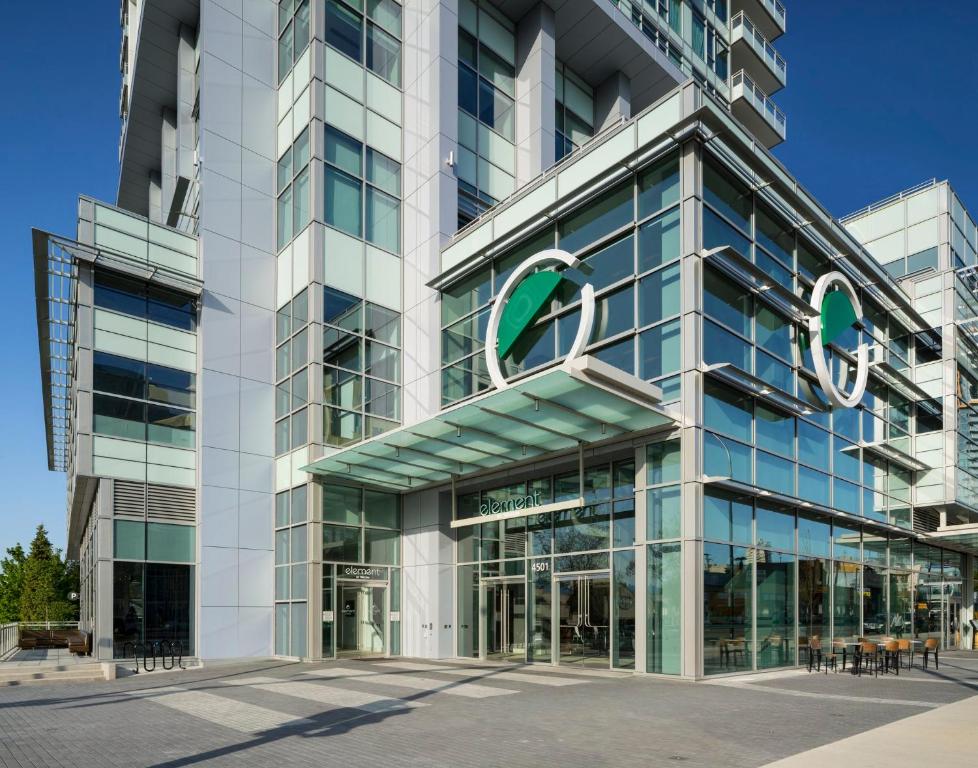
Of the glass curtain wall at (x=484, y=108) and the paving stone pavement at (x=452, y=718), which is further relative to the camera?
the glass curtain wall at (x=484, y=108)

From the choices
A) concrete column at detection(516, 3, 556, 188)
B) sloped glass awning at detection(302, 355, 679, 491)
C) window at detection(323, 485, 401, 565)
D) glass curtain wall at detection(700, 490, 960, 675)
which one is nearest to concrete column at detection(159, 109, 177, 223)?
concrete column at detection(516, 3, 556, 188)

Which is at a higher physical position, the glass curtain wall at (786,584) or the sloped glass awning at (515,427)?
the sloped glass awning at (515,427)

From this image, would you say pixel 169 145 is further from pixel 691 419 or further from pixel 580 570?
pixel 691 419

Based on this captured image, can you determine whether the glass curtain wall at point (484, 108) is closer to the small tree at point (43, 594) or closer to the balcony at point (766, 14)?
the balcony at point (766, 14)

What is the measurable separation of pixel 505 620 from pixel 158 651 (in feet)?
30.8

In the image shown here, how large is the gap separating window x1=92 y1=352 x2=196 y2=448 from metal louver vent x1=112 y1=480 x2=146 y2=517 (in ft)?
4.38

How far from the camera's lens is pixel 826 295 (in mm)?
22766

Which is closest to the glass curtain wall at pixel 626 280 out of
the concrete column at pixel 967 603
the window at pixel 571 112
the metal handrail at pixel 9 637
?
the window at pixel 571 112

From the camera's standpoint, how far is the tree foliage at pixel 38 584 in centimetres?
5088

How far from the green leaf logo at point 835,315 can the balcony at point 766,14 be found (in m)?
25.2

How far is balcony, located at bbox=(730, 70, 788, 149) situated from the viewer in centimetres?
4050

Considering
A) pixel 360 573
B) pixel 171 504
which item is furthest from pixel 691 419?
pixel 171 504

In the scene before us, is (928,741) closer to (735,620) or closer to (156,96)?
(735,620)

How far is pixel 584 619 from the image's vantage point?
20.1 metres
